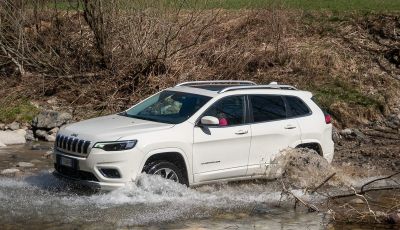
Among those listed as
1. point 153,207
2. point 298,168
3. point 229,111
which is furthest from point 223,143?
point 153,207

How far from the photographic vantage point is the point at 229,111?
424 inches

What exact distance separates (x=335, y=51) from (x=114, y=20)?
22.1 feet

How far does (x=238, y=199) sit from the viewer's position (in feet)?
33.8

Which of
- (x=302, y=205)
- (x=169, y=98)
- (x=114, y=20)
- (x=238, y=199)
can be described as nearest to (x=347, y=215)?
(x=302, y=205)

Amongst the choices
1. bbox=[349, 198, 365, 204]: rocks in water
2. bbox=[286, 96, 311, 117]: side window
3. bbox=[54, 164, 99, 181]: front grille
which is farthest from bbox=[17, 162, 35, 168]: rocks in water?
bbox=[349, 198, 365, 204]: rocks in water

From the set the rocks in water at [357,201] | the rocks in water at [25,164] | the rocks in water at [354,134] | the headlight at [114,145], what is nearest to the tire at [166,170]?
the headlight at [114,145]

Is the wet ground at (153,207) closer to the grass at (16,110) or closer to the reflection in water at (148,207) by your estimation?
the reflection in water at (148,207)

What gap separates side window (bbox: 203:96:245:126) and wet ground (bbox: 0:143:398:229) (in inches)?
40.3

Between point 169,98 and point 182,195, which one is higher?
point 169,98

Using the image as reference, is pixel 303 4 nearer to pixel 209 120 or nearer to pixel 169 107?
pixel 169 107

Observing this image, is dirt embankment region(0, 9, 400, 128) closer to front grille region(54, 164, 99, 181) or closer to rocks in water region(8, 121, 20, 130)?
rocks in water region(8, 121, 20, 130)

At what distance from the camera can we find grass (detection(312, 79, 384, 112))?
731 inches

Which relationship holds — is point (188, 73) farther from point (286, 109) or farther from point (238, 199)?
point (238, 199)

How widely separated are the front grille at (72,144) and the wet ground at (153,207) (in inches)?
25.5
